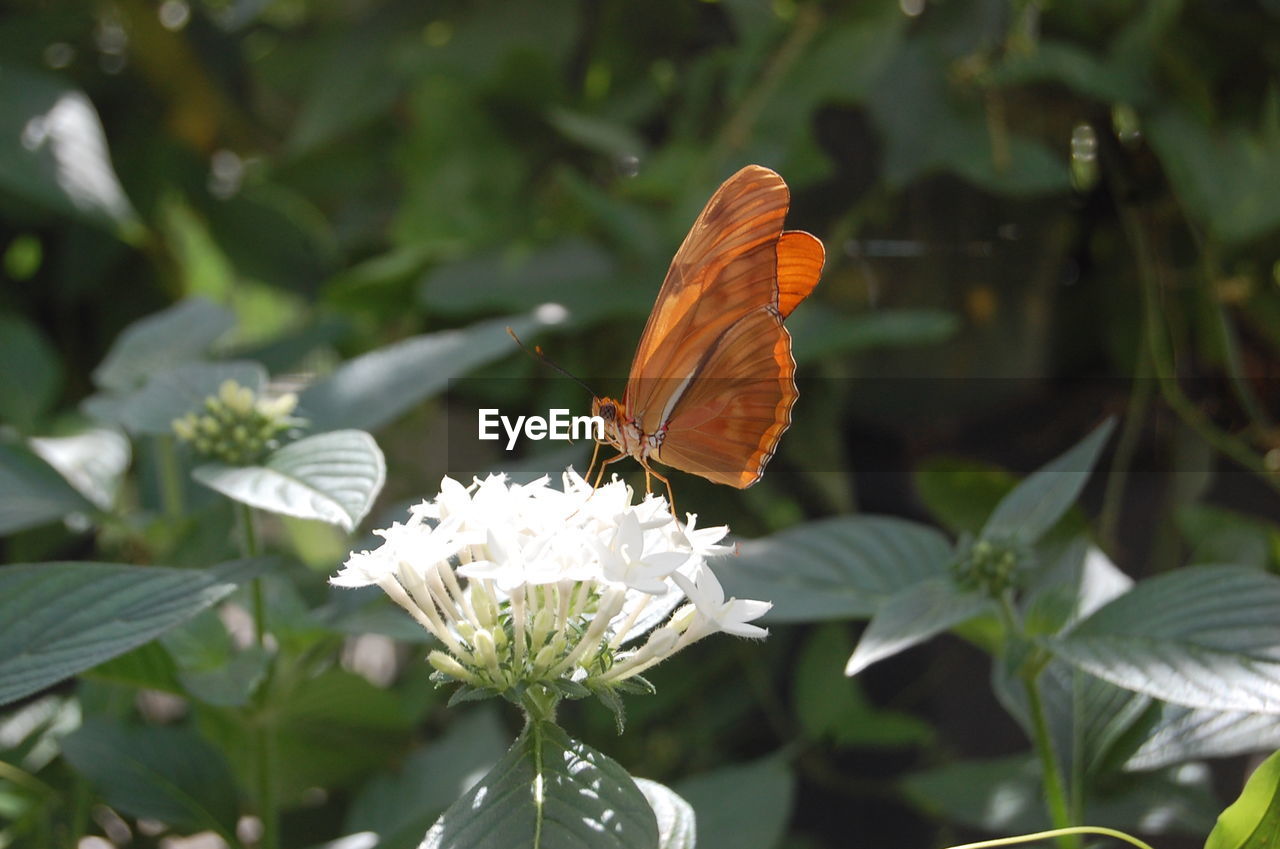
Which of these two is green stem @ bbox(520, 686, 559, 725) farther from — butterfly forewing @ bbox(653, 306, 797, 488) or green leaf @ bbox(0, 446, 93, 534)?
green leaf @ bbox(0, 446, 93, 534)

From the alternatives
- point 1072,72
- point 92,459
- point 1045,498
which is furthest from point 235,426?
point 1072,72

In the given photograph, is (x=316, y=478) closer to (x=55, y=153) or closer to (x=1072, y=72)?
(x=55, y=153)

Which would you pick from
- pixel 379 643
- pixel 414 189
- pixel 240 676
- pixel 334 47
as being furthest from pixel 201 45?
pixel 240 676

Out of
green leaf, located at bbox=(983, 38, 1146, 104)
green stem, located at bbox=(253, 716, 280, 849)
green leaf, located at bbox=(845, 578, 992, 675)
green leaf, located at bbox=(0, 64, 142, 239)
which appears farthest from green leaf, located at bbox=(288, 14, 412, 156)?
green leaf, located at bbox=(845, 578, 992, 675)

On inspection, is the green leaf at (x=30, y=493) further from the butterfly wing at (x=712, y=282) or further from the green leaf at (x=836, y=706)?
the green leaf at (x=836, y=706)

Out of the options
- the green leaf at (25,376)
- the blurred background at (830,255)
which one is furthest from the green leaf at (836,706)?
the green leaf at (25,376)

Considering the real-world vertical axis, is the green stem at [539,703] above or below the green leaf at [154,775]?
above
